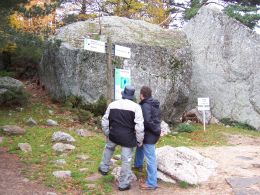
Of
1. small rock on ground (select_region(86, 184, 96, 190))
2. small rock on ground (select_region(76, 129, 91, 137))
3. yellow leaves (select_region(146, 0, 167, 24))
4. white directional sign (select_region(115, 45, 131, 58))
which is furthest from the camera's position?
yellow leaves (select_region(146, 0, 167, 24))

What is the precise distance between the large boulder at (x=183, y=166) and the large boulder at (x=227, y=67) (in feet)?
26.4

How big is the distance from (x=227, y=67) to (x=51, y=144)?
9122 mm

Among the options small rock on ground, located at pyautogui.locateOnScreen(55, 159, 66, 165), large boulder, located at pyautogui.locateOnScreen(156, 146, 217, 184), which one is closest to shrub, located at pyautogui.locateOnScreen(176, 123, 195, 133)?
large boulder, located at pyautogui.locateOnScreen(156, 146, 217, 184)

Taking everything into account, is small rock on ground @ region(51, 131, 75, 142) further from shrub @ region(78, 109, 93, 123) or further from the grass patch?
the grass patch

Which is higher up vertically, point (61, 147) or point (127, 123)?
point (127, 123)

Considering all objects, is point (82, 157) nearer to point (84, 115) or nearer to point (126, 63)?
point (84, 115)

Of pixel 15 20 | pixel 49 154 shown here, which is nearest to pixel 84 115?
pixel 49 154

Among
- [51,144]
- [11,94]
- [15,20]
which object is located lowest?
[51,144]

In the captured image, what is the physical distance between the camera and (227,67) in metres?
16.1

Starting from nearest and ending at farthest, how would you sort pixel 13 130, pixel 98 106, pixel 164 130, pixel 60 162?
pixel 60 162, pixel 13 130, pixel 98 106, pixel 164 130

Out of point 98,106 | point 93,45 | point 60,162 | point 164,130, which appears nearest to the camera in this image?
point 60,162

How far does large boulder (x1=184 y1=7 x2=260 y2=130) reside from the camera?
51.4 feet

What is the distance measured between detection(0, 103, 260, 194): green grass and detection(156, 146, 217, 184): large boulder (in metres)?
1.14

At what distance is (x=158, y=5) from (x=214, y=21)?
28.3 feet
